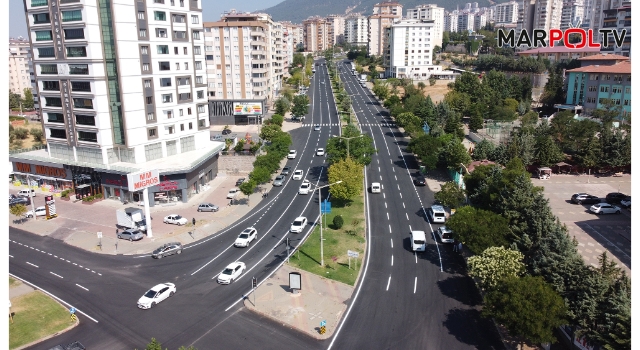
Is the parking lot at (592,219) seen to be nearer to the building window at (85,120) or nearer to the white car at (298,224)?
the white car at (298,224)

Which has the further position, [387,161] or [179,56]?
[387,161]

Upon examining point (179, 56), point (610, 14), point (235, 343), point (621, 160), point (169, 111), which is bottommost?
point (235, 343)

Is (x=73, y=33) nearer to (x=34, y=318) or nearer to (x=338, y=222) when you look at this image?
(x=34, y=318)

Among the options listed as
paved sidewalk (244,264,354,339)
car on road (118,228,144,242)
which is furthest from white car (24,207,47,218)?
paved sidewalk (244,264,354,339)

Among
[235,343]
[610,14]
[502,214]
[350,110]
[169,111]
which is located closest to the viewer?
[235,343]

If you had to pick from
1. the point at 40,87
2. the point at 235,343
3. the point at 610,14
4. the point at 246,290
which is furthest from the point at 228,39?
the point at 610,14

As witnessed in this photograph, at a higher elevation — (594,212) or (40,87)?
(40,87)

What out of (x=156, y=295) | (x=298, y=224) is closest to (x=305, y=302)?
(x=156, y=295)

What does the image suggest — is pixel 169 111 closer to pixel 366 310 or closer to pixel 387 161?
pixel 387 161

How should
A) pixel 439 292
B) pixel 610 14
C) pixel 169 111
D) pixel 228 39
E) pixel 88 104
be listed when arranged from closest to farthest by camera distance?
1. pixel 439 292
2. pixel 88 104
3. pixel 169 111
4. pixel 228 39
5. pixel 610 14
